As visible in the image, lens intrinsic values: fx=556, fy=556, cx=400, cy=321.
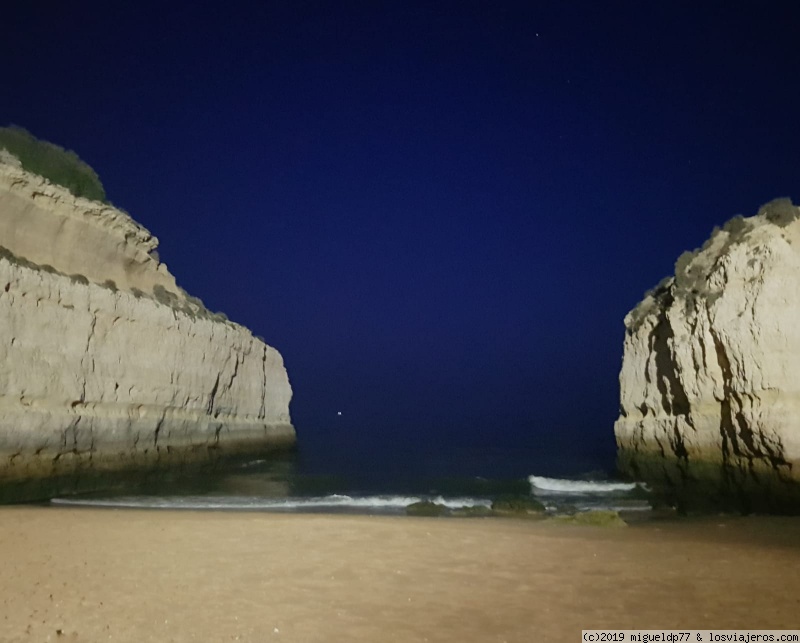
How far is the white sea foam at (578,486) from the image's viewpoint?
1911 centimetres

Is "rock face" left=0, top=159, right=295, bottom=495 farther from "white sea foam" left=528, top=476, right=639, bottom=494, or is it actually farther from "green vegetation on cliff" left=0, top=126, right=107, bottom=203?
"white sea foam" left=528, top=476, right=639, bottom=494

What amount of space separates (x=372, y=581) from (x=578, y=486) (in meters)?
16.0

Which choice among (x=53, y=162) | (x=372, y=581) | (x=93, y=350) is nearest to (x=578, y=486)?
(x=372, y=581)

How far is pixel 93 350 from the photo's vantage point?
1838 centimetres

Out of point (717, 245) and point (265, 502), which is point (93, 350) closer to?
point (265, 502)

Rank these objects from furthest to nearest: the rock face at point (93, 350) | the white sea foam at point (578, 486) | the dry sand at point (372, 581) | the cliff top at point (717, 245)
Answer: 1. the white sea foam at point (578, 486)
2. the rock face at point (93, 350)
3. the cliff top at point (717, 245)
4. the dry sand at point (372, 581)

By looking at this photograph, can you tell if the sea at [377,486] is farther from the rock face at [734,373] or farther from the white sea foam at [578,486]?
the rock face at [734,373]

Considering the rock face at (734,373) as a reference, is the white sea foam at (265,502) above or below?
below

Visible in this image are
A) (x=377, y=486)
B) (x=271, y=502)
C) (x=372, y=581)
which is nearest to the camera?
(x=372, y=581)

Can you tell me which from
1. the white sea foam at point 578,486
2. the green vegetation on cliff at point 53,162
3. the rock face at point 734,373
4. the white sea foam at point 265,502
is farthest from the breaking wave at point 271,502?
the green vegetation on cliff at point 53,162

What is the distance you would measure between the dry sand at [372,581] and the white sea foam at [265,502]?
449 cm

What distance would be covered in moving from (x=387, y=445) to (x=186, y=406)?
69.1ft

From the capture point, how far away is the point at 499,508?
14.5 meters

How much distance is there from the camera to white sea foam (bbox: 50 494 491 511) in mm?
14078
